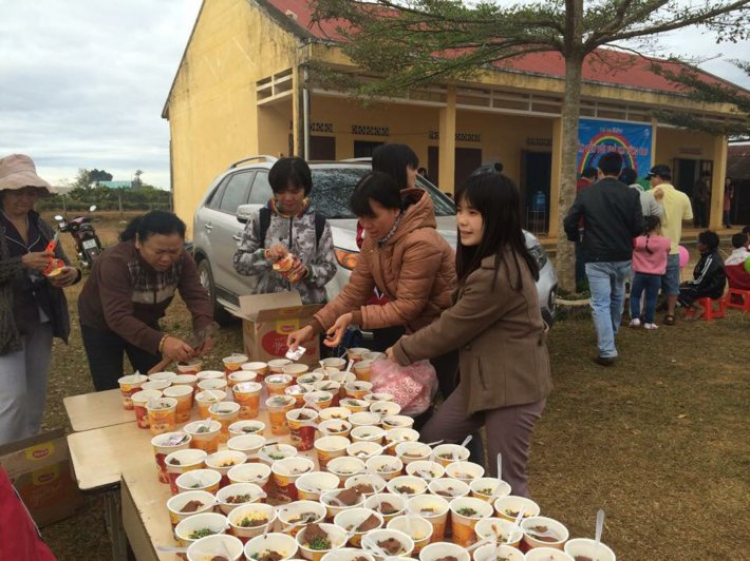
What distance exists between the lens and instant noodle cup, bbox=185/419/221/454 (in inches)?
86.9

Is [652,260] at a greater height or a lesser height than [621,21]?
lesser

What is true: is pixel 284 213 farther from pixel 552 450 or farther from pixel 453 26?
pixel 453 26

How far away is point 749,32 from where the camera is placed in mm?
6301

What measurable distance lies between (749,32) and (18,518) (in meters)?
7.64

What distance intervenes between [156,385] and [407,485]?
1.41 m

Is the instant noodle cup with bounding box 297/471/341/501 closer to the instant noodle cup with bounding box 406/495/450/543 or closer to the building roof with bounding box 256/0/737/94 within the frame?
the instant noodle cup with bounding box 406/495/450/543

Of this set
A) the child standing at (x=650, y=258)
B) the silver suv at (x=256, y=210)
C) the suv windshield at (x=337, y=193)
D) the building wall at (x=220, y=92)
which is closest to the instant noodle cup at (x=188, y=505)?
the silver suv at (x=256, y=210)

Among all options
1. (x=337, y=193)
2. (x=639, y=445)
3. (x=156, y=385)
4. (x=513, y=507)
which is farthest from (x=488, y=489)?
(x=337, y=193)

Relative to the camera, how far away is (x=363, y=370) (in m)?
2.81

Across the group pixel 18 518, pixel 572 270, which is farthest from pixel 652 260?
pixel 18 518

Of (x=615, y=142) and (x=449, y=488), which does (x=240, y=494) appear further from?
(x=615, y=142)

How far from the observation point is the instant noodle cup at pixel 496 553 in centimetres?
150

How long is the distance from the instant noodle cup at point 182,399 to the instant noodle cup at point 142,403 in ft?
0.19

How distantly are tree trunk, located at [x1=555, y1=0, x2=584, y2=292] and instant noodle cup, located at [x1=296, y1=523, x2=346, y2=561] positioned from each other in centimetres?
606
